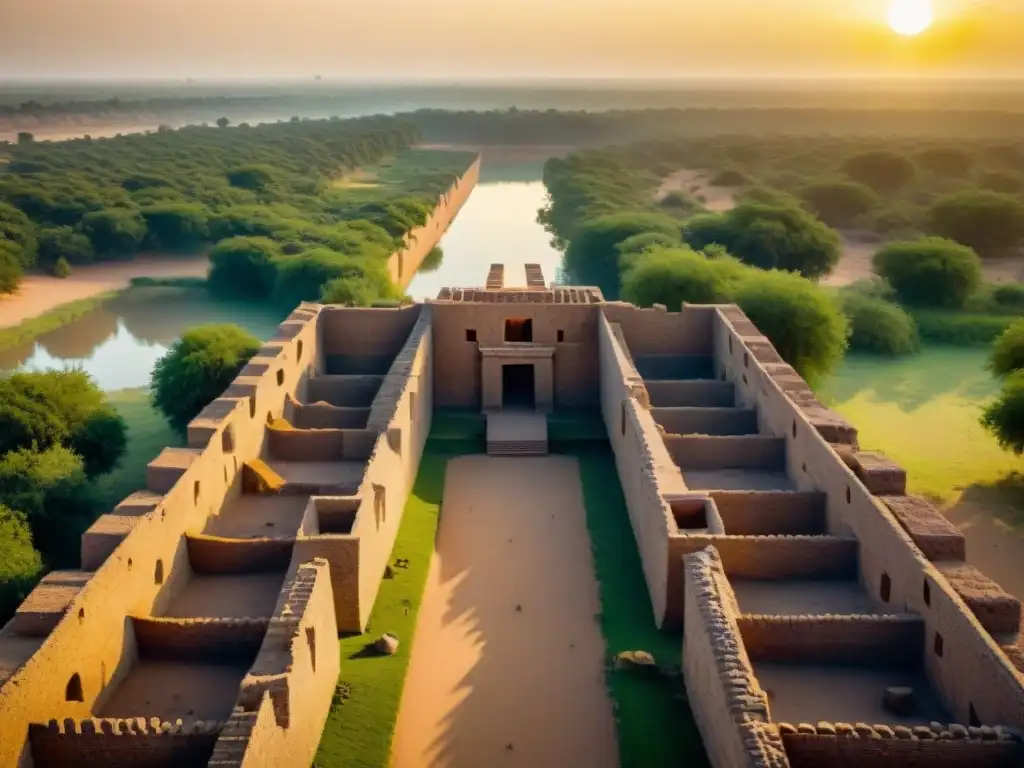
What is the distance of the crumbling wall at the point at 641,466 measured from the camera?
17.4 metres

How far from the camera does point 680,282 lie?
1451 inches

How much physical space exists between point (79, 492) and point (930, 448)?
20.6m

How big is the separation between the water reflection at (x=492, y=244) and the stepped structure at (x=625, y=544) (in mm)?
18614

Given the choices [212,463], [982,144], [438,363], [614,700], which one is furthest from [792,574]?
[982,144]

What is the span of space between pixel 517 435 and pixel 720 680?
13.4 m

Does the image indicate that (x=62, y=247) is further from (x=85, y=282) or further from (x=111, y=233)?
(x=85, y=282)

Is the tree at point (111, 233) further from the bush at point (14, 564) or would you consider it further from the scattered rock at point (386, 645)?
the scattered rock at point (386, 645)

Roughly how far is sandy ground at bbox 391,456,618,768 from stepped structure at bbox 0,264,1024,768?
115 cm

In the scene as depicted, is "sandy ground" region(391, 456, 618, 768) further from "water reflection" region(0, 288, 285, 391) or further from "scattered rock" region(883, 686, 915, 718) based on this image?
"water reflection" region(0, 288, 285, 391)

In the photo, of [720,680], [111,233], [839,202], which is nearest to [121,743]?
[720,680]

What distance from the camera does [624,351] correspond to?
25547 millimetres

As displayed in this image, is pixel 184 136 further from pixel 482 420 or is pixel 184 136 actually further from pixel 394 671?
pixel 394 671

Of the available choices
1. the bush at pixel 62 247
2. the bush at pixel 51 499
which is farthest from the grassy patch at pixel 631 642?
the bush at pixel 62 247

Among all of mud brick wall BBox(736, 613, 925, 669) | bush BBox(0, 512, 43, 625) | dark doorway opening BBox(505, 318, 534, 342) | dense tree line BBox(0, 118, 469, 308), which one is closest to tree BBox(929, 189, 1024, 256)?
dense tree line BBox(0, 118, 469, 308)
